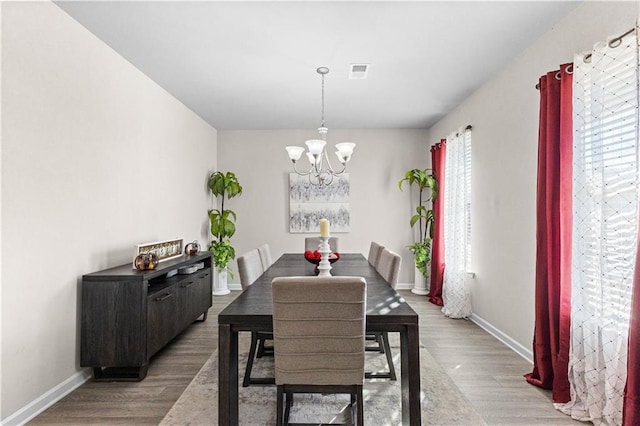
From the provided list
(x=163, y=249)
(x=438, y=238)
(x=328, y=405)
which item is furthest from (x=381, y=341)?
(x=438, y=238)

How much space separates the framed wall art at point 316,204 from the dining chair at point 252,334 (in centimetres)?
260

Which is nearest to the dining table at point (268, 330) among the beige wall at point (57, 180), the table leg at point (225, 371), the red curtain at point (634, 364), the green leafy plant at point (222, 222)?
the table leg at point (225, 371)

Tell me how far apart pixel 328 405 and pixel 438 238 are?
3.32m

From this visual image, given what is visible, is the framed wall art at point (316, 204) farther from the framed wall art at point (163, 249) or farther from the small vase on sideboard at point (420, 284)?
the framed wall art at point (163, 249)

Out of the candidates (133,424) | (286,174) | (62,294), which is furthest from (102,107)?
(286,174)

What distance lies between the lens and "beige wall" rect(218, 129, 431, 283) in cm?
580

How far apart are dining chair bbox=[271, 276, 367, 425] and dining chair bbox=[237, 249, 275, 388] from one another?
0.57 m

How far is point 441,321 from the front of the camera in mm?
4090

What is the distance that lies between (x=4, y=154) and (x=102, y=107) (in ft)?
3.40

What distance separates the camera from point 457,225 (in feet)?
14.4

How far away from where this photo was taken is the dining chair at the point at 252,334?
8.34ft

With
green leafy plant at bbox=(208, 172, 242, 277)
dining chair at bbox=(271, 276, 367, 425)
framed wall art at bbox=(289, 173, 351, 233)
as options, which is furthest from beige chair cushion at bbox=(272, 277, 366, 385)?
framed wall art at bbox=(289, 173, 351, 233)

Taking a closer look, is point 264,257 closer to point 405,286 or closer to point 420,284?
point 420,284

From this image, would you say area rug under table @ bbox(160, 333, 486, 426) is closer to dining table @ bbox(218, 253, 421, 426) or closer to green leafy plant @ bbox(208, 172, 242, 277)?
dining table @ bbox(218, 253, 421, 426)
